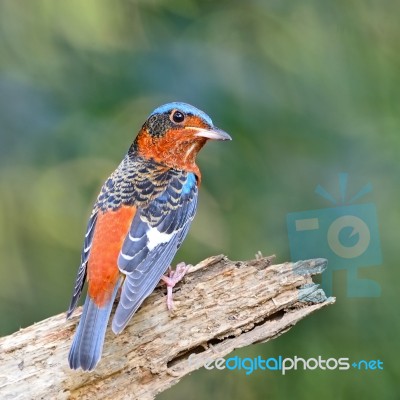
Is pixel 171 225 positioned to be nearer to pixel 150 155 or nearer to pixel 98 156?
pixel 150 155

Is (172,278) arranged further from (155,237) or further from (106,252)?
(106,252)

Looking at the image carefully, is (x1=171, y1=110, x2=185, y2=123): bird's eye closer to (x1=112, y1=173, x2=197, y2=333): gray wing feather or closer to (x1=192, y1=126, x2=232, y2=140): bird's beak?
(x1=192, y1=126, x2=232, y2=140): bird's beak

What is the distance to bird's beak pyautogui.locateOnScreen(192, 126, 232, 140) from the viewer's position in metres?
4.29

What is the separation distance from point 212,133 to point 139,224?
665mm

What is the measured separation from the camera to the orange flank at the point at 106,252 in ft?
12.6

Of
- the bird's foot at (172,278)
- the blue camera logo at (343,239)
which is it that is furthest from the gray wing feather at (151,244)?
the blue camera logo at (343,239)

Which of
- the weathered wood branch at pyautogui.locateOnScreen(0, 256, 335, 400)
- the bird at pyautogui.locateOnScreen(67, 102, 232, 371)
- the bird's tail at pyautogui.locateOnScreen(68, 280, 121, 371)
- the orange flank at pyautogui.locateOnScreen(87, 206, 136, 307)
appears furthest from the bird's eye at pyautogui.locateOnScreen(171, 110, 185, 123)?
the bird's tail at pyautogui.locateOnScreen(68, 280, 121, 371)

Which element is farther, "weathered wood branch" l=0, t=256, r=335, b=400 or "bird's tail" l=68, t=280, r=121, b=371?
"weathered wood branch" l=0, t=256, r=335, b=400

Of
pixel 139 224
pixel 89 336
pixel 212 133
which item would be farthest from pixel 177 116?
pixel 89 336

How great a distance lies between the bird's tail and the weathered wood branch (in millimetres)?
254

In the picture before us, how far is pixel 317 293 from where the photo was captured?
4.12m

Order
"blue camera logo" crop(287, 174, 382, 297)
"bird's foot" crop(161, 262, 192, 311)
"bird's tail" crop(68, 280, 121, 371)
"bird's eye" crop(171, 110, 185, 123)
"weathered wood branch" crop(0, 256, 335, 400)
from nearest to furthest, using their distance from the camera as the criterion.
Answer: "bird's tail" crop(68, 280, 121, 371) → "weathered wood branch" crop(0, 256, 335, 400) → "bird's foot" crop(161, 262, 192, 311) → "bird's eye" crop(171, 110, 185, 123) → "blue camera logo" crop(287, 174, 382, 297)

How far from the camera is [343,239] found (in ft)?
16.5

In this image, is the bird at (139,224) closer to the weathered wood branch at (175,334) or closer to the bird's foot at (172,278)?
the bird's foot at (172,278)
